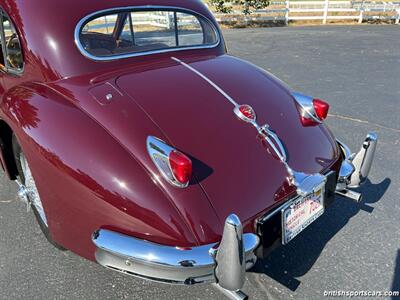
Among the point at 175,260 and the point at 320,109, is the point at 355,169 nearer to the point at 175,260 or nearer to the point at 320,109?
the point at 320,109

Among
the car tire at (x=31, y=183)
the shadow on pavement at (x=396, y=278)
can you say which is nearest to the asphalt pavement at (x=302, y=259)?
the shadow on pavement at (x=396, y=278)

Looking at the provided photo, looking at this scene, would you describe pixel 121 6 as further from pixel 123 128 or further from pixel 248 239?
pixel 248 239

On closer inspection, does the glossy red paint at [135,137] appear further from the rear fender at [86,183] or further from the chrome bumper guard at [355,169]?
the chrome bumper guard at [355,169]

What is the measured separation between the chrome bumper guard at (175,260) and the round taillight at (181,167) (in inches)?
12.9

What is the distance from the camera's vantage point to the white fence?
15404mm

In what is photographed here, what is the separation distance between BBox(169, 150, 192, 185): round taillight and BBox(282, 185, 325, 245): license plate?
558 millimetres

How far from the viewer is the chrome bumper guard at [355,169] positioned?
7.96 ft

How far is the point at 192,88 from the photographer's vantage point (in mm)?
2301

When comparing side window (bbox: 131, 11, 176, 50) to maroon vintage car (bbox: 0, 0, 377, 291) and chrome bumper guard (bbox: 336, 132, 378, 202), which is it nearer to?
maroon vintage car (bbox: 0, 0, 377, 291)

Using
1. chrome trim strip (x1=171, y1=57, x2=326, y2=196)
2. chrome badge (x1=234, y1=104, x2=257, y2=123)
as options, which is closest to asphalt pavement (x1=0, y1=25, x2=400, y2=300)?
chrome trim strip (x1=171, y1=57, x2=326, y2=196)

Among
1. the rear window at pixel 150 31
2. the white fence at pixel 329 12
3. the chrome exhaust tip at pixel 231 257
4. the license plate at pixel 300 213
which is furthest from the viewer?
the white fence at pixel 329 12

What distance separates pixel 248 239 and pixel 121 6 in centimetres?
184

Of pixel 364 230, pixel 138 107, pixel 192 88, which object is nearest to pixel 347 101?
pixel 364 230

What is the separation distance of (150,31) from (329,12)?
15.5m
